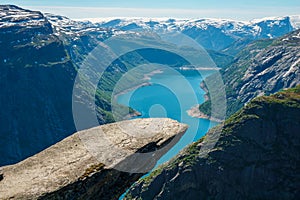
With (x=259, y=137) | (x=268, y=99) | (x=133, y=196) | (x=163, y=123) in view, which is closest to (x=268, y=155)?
(x=259, y=137)

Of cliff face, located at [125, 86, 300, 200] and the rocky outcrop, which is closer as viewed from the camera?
the rocky outcrop

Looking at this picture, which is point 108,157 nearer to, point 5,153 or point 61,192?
point 61,192

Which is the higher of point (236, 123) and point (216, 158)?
point (236, 123)

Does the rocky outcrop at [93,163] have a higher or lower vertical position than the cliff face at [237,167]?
higher

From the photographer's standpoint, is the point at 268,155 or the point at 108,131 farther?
the point at 268,155

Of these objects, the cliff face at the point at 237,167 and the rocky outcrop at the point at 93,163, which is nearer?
the rocky outcrop at the point at 93,163
